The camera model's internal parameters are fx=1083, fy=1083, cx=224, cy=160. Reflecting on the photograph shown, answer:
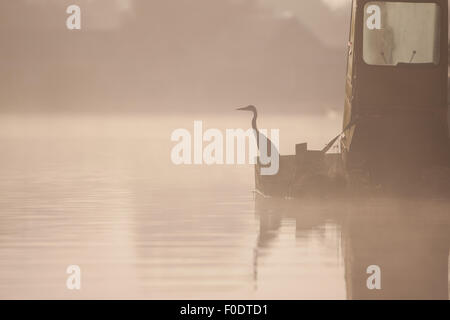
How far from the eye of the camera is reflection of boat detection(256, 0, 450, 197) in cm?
1872

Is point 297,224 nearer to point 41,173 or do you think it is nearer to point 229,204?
point 229,204

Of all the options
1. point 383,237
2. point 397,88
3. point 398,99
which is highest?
point 397,88

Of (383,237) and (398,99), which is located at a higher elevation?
(398,99)

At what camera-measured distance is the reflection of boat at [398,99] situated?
1872 centimetres

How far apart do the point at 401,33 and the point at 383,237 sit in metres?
5.47

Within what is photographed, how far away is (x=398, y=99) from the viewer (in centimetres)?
1880

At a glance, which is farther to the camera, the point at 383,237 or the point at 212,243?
the point at 383,237

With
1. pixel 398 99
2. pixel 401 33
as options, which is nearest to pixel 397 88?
pixel 398 99

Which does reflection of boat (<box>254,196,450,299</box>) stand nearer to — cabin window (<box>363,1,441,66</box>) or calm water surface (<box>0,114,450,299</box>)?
calm water surface (<box>0,114,450,299</box>)

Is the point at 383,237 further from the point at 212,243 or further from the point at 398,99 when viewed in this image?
the point at 398,99

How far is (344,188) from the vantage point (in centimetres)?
1914

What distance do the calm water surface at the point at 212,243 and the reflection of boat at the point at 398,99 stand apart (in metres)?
0.55

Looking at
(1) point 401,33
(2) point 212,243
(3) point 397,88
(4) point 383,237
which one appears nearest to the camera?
(2) point 212,243

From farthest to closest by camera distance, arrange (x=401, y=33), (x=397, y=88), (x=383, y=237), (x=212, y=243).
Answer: (x=401, y=33)
(x=397, y=88)
(x=383, y=237)
(x=212, y=243)
